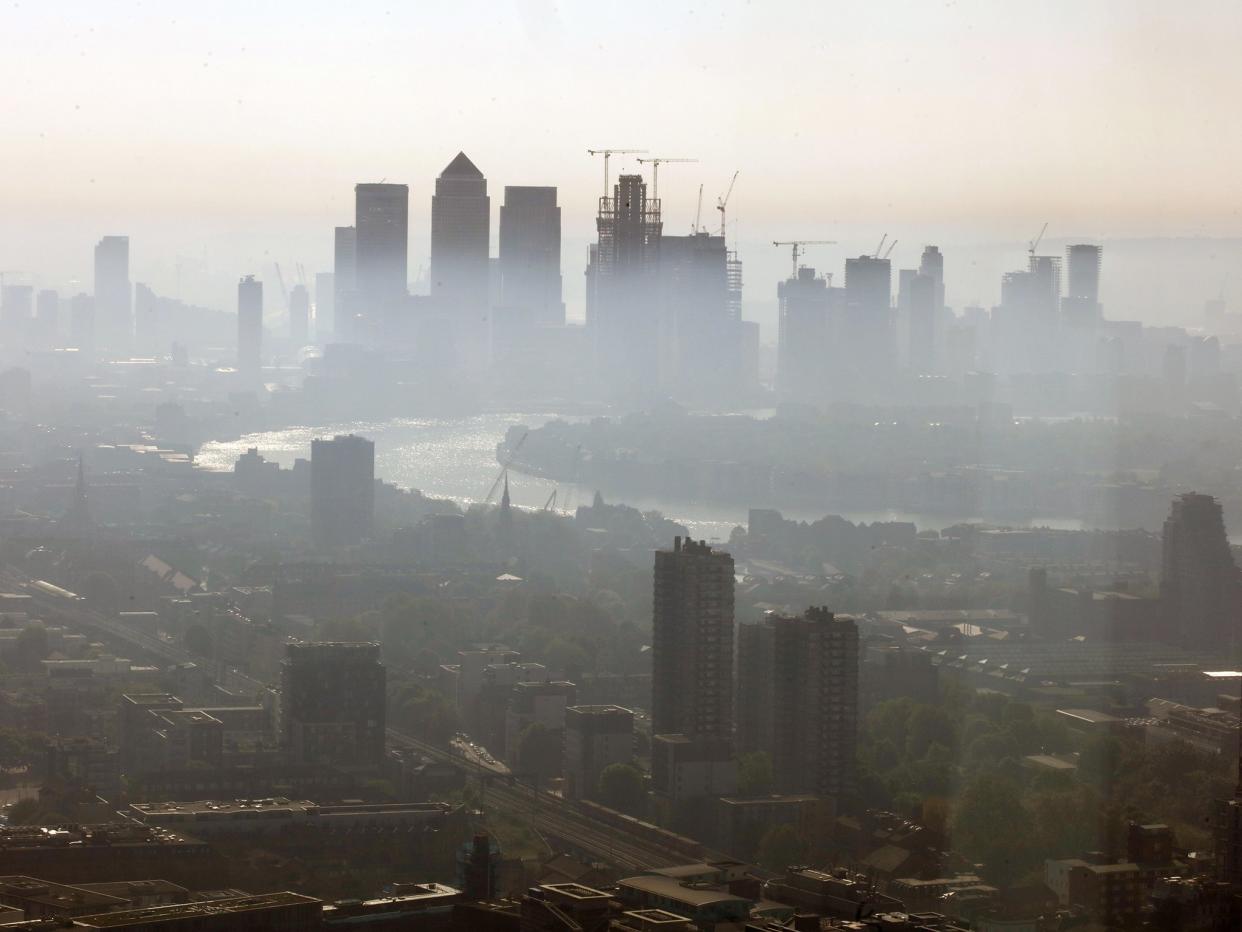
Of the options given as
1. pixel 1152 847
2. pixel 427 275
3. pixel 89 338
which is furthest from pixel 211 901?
pixel 89 338

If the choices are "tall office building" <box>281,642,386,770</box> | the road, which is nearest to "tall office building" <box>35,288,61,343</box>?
the road

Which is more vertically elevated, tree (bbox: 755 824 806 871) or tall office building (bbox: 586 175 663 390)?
tall office building (bbox: 586 175 663 390)

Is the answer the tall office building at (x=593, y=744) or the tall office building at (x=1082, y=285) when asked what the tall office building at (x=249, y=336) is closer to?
the tall office building at (x=1082, y=285)

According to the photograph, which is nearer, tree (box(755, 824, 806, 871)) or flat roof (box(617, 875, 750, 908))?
flat roof (box(617, 875, 750, 908))

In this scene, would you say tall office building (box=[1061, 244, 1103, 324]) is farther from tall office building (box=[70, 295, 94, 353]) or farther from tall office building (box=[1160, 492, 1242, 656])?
tall office building (box=[70, 295, 94, 353])

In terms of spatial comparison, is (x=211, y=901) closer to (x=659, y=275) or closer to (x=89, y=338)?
(x=659, y=275)

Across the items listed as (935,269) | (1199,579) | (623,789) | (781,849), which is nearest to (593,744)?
(623,789)

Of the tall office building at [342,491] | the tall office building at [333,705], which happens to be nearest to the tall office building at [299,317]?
the tall office building at [342,491]
